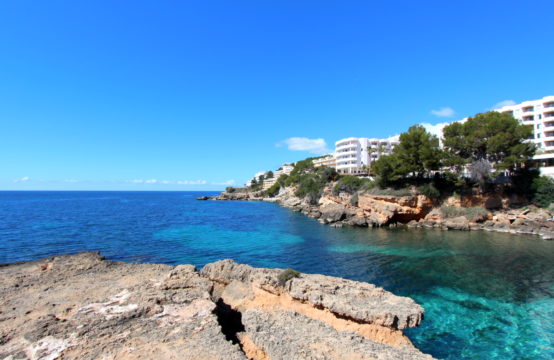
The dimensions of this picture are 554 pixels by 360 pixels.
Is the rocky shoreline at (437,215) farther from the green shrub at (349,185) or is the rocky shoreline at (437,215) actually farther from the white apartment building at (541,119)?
the white apartment building at (541,119)

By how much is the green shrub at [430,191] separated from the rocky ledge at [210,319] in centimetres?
3367

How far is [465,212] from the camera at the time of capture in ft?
121

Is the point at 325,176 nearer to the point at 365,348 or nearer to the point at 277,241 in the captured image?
the point at 277,241

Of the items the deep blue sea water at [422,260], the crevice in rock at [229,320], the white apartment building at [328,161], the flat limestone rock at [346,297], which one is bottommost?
the deep blue sea water at [422,260]

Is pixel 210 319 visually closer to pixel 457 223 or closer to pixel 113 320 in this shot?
pixel 113 320

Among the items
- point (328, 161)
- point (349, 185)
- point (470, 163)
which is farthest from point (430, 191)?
point (328, 161)

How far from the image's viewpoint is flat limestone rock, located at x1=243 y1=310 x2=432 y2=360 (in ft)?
21.5

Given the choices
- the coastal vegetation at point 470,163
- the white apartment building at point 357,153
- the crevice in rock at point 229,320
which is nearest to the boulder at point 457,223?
the coastal vegetation at point 470,163

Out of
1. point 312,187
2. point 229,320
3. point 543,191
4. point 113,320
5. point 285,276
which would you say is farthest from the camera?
point 312,187

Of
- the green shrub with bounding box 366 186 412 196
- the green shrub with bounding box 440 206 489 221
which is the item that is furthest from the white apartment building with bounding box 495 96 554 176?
the green shrub with bounding box 366 186 412 196

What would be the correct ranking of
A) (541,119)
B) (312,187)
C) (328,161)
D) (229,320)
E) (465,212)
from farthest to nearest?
1. (328,161)
2. (312,187)
3. (541,119)
4. (465,212)
5. (229,320)

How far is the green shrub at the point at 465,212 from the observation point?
118 feet

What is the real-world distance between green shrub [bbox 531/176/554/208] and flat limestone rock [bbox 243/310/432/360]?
1614 inches

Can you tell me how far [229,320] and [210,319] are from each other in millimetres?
1938
